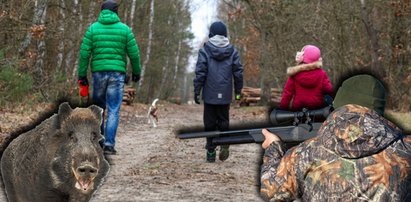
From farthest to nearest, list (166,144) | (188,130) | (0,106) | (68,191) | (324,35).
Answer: (324,35) → (0,106) → (166,144) → (188,130) → (68,191)

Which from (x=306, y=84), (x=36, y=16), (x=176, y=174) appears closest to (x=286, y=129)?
(x=306, y=84)

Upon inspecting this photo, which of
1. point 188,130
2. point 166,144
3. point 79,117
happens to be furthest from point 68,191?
point 166,144

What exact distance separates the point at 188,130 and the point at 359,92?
1.36m

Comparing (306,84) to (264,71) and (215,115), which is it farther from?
(264,71)

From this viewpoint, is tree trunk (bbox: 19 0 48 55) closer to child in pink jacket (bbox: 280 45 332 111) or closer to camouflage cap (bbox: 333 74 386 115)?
child in pink jacket (bbox: 280 45 332 111)

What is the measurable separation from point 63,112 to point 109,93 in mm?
6480

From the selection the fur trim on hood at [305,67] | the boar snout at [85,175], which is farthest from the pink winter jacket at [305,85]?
the boar snout at [85,175]

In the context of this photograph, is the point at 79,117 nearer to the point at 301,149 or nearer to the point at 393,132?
the point at 301,149

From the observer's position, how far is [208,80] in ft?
33.3

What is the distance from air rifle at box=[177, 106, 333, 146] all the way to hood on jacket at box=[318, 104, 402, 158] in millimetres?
565

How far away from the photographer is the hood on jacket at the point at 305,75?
768cm

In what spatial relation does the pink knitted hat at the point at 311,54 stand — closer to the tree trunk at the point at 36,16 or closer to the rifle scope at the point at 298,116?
the rifle scope at the point at 298,116

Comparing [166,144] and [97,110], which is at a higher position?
[97,110]

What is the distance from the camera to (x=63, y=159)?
3043mm
